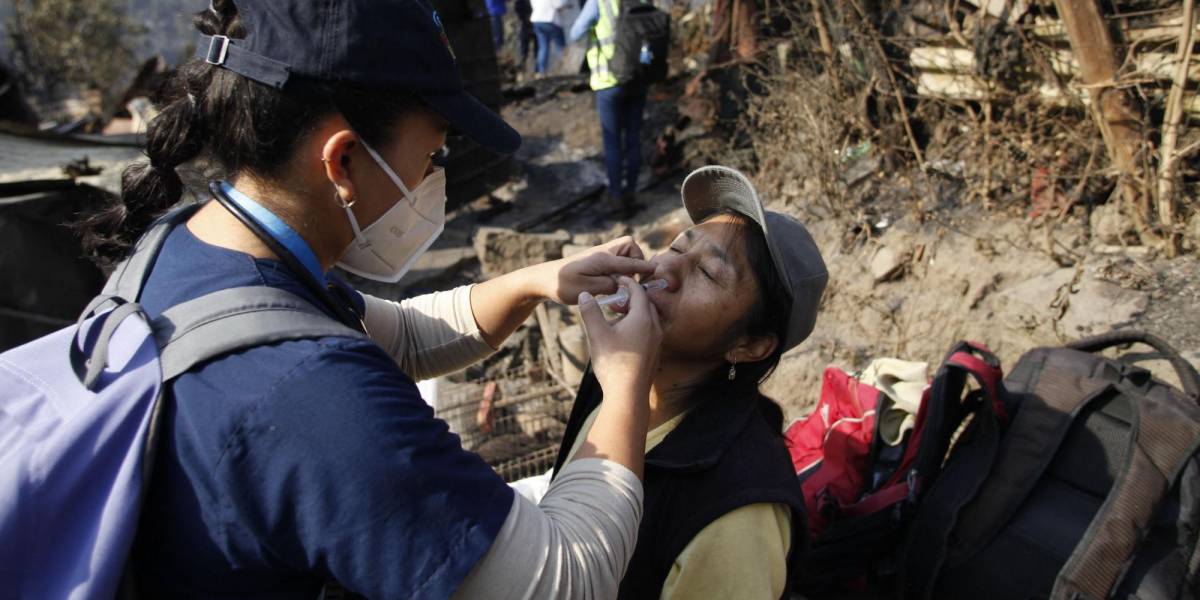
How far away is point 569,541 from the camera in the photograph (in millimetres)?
1276

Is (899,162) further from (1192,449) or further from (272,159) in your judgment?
(272,159)

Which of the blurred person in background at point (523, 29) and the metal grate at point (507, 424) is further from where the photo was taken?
the blurred person in background at point (523, 29)

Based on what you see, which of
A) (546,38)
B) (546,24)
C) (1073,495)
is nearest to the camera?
(1073,495)

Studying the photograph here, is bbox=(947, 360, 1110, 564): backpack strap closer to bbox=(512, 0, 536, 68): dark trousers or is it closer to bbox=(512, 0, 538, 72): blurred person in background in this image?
bbox=(512, 0, 538, 72): blurred person in background

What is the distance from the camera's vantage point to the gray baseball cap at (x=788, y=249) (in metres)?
1.96

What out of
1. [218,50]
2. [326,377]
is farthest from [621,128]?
[326,377]

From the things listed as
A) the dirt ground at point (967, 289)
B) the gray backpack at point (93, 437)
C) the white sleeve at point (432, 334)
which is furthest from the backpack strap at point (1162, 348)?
the gray backpack at point (93, 437)

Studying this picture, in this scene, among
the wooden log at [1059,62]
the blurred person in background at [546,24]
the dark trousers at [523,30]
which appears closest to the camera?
the wooden log at [1059,62]

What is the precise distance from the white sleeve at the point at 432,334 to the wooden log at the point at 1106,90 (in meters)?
3.68

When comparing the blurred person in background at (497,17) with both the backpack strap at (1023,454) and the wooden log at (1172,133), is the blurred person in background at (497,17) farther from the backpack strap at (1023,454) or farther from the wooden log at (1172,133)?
the backpack strap at (1023,454)

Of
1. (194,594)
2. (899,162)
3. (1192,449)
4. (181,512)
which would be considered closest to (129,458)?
(181,512)

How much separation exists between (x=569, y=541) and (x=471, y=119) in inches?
31.5

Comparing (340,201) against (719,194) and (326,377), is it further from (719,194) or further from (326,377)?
(719,194)

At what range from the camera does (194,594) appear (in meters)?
1.22
